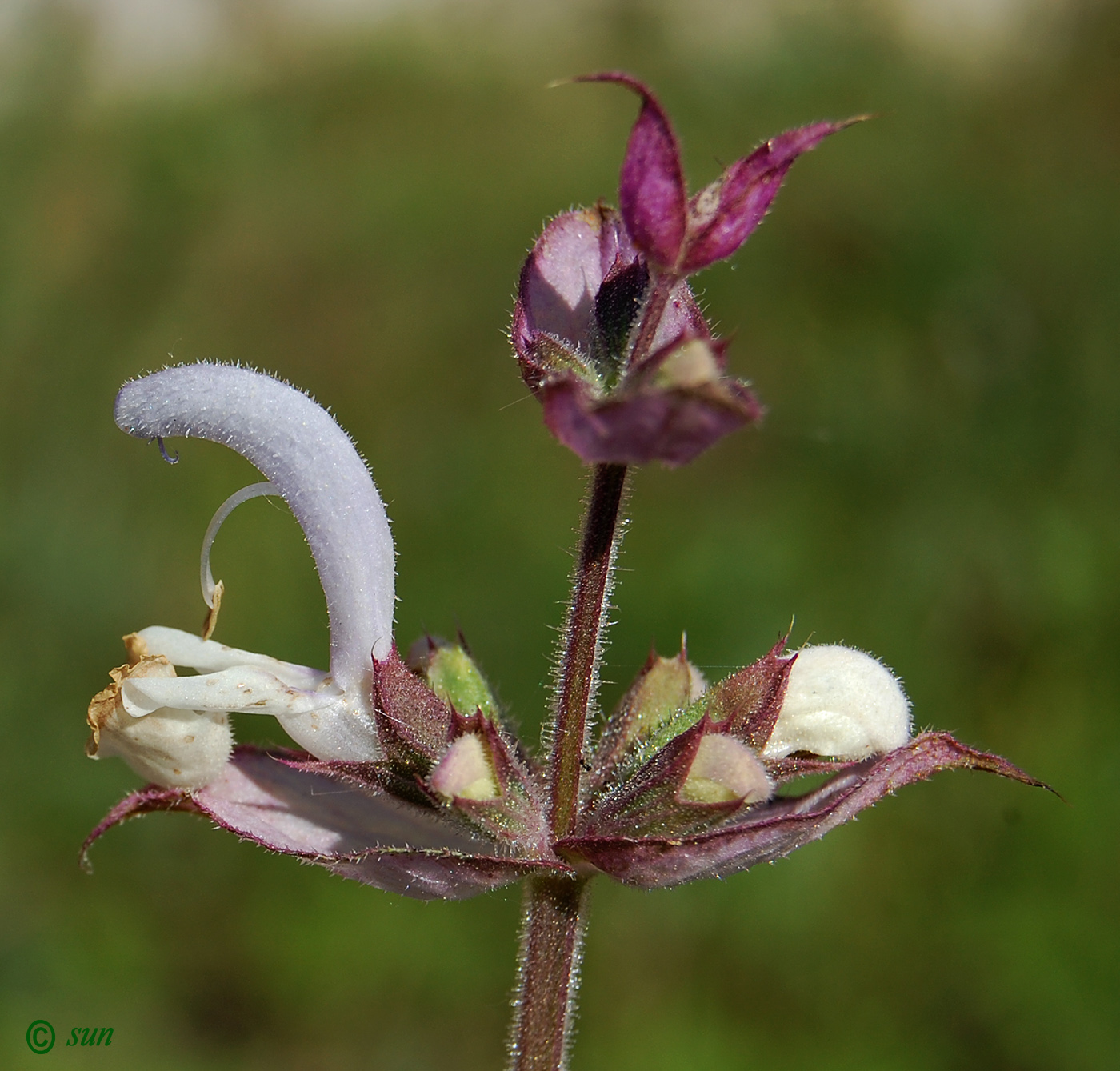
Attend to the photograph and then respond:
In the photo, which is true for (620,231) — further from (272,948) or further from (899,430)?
(899,430)

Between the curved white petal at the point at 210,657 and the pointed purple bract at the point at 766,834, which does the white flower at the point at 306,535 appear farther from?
the pointed purple bract at the point at 766,834

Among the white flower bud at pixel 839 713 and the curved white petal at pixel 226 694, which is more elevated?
the white flower bud at pixel 839 713

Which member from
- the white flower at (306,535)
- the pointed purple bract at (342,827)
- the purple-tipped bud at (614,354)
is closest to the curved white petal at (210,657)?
the white flower at (306,535)

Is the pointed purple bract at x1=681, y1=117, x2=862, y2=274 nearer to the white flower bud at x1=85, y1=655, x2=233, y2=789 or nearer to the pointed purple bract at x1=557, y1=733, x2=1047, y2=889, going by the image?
the pointed purple bract at x1=557, y1=733, x2=1047, y2=889

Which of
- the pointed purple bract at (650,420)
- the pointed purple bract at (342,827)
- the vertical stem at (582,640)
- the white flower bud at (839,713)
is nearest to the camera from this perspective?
the pointed purple bract at (650,420)

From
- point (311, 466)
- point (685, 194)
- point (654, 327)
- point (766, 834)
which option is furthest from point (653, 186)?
point (766, 834)

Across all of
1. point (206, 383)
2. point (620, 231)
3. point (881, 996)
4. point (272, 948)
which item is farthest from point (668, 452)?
point (272, 948)

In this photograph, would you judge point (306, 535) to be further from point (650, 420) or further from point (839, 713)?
point (839, 713)
